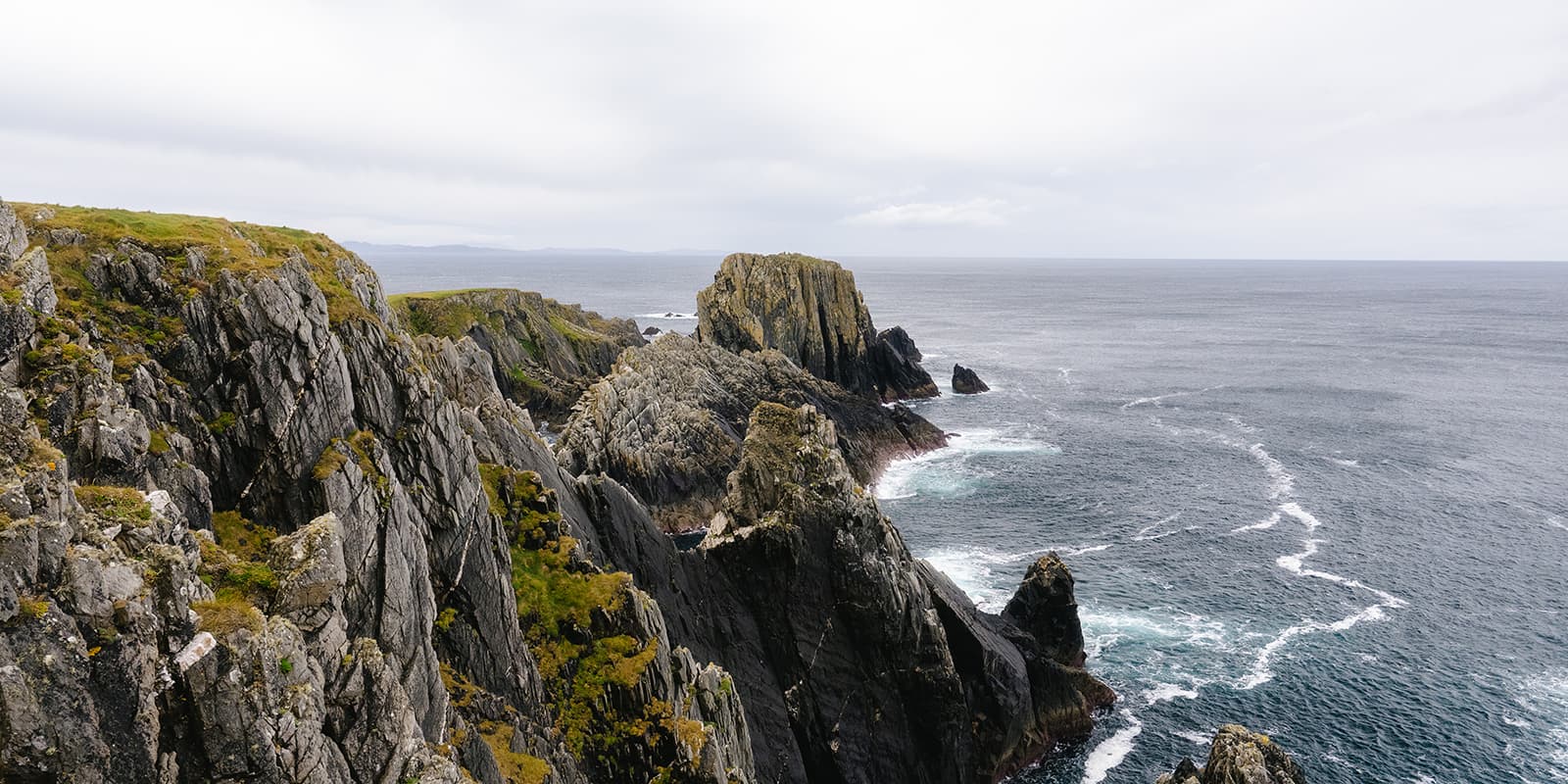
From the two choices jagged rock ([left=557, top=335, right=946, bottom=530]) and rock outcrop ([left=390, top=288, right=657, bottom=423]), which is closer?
jagged rock ([left=557, top=335, right=946, bottom=530])

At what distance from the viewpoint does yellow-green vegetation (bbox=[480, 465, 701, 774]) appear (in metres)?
27.7

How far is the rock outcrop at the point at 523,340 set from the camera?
106 meters

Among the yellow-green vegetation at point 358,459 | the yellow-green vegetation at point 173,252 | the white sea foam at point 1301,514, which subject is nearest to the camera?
the yellow-green vegetation at point 173,252

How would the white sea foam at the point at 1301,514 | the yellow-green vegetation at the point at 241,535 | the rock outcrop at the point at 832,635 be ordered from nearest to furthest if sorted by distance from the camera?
the yellow-green vegetation at the point at 241,535 < the rock outcrop at the point at 832,635 < the white sea foam at the point at 1301,514

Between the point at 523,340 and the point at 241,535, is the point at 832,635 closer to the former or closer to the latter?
the point at 241,535

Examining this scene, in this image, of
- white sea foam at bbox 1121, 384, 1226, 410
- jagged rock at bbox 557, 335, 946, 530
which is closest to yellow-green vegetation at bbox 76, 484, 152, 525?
jagged rock at bbox 557, 335, 946, 530

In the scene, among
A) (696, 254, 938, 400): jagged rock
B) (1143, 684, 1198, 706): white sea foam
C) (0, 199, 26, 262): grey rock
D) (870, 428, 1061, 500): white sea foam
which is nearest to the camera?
(0, 199, 26, 262): grey rock

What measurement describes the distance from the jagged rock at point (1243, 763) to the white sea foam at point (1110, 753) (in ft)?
21.5

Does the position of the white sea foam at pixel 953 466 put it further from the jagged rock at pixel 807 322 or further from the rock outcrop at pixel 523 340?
the rock outcrop at pixel 523 340

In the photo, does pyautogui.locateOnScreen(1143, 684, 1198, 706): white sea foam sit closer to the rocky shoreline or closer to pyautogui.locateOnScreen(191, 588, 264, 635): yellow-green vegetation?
the rocky shoreline

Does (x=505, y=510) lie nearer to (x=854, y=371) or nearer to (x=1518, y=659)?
(x=1518, y=659)

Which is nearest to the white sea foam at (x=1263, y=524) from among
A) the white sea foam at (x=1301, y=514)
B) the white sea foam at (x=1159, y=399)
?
the white sea foam at (x=1301, y=514)

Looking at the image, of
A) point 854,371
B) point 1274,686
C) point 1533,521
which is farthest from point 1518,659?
point 854,371

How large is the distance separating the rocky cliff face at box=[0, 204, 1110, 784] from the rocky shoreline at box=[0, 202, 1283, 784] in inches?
3.1
